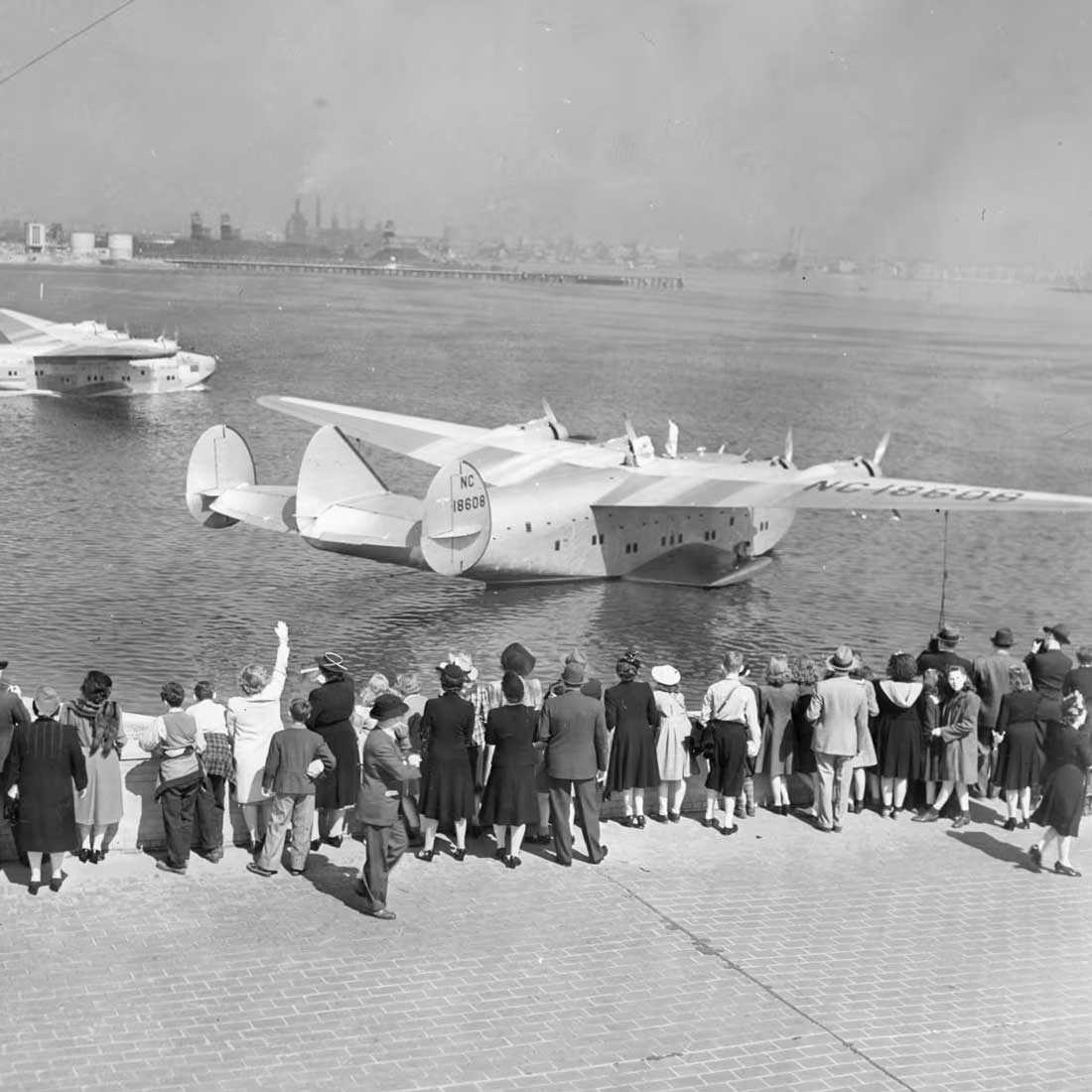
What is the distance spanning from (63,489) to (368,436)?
602 inches

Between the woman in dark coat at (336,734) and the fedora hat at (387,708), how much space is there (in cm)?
77

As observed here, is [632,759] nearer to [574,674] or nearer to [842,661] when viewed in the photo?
[574,674]

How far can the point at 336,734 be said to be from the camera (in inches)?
528

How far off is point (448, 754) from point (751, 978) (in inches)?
133

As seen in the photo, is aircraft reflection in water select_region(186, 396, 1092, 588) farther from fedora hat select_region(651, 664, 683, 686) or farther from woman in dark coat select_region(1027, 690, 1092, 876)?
woman in dark coat select_region(1027, 690, 1092, 876)

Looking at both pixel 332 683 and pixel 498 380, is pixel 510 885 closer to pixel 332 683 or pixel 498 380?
pixel 332 683

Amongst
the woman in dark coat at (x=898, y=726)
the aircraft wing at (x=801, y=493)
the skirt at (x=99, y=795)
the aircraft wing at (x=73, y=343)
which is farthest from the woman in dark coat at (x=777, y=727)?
the aircraft wing at (x=73, y=343)

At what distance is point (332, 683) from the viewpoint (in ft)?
44.6

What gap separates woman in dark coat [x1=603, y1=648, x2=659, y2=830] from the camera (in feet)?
47.1

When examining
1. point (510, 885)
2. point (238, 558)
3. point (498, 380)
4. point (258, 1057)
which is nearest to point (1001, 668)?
point (510, 885)

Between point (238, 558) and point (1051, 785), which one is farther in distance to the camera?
point (238, 558)

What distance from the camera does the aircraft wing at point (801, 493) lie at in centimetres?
3309

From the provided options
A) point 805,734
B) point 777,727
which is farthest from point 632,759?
point 805,734

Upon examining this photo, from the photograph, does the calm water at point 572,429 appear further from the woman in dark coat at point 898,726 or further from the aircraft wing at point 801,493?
the woman in dark coat at point 898,726
